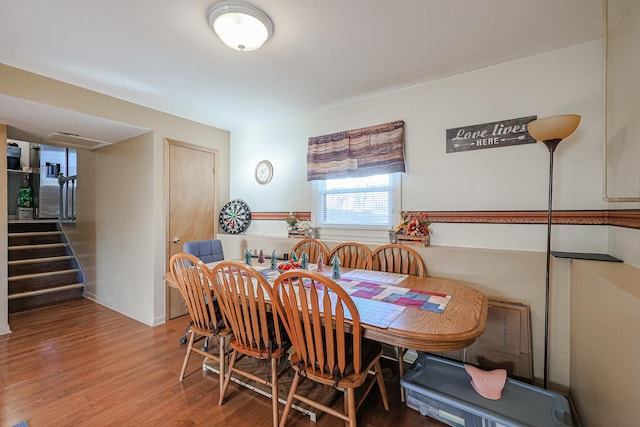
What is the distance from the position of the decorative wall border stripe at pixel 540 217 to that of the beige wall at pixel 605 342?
0.30 metres

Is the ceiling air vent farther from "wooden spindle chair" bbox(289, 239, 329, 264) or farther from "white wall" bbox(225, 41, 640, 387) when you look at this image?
"white wall" bbox(225, 41, 640, 387)

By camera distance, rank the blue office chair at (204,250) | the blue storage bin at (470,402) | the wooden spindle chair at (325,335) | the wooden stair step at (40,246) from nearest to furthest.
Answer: the wooden spindle chair at (325,335), the blue storage bin at (470,402), the blue office chair at (204,250), the wooden stair step at (40,246)

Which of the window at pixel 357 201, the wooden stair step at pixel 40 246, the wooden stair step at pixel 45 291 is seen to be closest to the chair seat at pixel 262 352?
the window at pixel 357 201

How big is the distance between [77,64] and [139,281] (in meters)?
2.27

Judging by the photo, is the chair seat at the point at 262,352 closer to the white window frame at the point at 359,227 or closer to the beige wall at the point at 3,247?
the white window frame at the point at 359,227

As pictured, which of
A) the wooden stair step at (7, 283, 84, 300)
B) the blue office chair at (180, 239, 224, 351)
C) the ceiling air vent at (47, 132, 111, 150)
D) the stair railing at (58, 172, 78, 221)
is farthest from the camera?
the stair railing at (58, 172, 78, 221)

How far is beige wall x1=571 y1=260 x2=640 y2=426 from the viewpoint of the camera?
1038 millimetres

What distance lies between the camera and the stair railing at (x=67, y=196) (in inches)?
196

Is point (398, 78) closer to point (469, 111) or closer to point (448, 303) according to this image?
point (469, 111)

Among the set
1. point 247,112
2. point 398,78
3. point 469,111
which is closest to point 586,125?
point 469,111

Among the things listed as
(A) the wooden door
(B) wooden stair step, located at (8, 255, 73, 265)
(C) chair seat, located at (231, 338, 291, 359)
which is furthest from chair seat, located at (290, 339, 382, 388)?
(B) wooden stair step, located at (8, 255, 73, 265)

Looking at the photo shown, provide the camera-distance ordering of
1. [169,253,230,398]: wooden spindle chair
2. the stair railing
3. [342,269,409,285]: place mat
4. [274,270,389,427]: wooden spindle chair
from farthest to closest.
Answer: the stair railing → [342,269,409,285]: place mat → [169,253,230,398]: wooden spindle chair → [274,270,389,427]: wooden spindle chair

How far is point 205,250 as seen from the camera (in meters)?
3.00

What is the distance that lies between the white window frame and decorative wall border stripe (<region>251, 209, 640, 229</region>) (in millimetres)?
203
